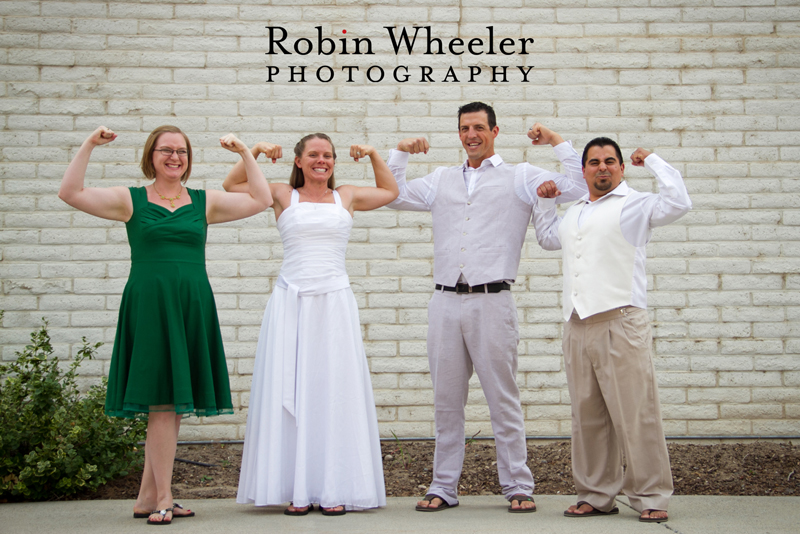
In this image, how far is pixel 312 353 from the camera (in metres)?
3.49

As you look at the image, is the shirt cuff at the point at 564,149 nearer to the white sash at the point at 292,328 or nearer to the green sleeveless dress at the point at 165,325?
the white sash at the point at 292,328

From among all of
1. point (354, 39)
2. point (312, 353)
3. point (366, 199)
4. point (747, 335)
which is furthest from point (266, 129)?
point (747, 335)

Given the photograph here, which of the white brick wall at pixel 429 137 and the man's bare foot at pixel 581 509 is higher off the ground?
the white brick wall at pixel 429 137

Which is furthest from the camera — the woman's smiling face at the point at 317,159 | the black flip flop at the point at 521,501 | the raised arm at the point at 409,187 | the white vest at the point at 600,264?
the raised arm at the point at 409,187

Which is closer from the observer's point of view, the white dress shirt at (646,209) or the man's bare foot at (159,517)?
the man's bare foot at (159,517)

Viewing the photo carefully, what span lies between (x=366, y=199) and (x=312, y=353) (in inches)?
33.4

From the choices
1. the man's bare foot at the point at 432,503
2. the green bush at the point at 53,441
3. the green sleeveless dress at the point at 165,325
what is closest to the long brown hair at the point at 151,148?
the green sleeveless dress at the point at 165,325

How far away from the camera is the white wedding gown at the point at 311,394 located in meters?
3.39

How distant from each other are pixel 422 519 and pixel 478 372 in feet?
2.42

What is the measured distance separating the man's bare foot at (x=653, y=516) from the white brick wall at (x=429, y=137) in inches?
67.7

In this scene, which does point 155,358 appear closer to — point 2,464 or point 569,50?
point 2,464

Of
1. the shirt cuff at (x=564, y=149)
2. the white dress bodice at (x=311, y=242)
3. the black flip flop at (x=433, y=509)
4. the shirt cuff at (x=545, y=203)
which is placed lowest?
the black flip flop at (x=433, y=509)

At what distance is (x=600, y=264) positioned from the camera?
339 cm

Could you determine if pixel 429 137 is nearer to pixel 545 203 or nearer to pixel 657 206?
pixel 545 203
